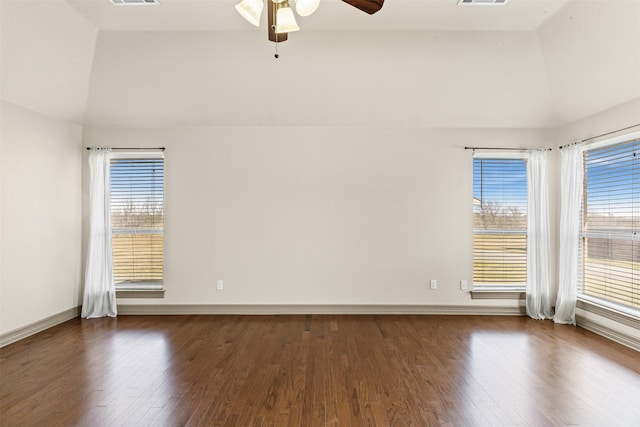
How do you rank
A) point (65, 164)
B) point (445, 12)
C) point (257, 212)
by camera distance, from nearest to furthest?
point (445, 12) < point (65, 164) < point (257, 212)

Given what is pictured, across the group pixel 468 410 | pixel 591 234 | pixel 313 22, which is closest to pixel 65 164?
pixel 313 22

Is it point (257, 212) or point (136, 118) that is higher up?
point (136, 118)

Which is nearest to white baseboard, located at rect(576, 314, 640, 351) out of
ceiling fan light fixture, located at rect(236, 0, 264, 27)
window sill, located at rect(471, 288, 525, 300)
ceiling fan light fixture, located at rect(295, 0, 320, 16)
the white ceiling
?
window sill, located at rect(471, 288, 525, 300)

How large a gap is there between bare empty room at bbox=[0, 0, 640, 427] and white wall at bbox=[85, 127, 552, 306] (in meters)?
0.03

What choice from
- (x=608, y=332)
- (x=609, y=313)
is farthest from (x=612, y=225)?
(x=608, y=332)

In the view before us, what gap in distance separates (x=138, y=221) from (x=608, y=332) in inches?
247

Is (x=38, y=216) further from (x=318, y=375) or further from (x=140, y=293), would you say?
(x=318, y=375)

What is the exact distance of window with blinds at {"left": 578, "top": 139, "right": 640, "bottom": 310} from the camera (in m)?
3.86

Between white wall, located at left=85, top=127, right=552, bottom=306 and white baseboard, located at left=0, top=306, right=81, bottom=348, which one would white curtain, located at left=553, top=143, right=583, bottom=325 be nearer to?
white wall, located at left=85, top=127, right=552, bottom=306

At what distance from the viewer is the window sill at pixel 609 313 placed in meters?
3.70

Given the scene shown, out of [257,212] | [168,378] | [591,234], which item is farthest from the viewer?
[257,212]

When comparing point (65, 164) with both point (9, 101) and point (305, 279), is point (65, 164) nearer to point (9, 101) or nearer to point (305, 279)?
point (9, 101)

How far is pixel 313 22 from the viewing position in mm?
3881

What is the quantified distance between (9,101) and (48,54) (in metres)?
0.70
